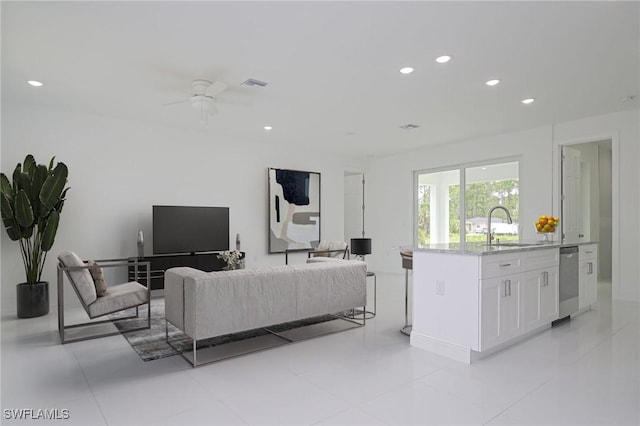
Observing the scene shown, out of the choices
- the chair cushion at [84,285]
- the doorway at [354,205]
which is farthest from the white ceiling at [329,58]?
the doorway at [354,205]

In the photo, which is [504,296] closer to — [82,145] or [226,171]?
[226,171]

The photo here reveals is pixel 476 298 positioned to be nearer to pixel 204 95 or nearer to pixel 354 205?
pixel 204 95

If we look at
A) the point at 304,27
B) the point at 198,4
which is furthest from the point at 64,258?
the point at 304,27

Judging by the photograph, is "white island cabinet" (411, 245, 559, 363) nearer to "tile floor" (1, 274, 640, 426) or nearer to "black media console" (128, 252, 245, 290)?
"tile floor" (1, 274, 640, 426)

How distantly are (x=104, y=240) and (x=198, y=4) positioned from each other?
422 cm

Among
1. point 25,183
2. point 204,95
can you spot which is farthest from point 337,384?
point 25,183

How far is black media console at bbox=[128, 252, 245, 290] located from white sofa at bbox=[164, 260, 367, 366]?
7.43 ft

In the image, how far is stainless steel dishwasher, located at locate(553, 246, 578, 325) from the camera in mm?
4215

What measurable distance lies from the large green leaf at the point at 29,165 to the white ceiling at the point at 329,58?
0.78 meters

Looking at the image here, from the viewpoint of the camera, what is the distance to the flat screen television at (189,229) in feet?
19.0

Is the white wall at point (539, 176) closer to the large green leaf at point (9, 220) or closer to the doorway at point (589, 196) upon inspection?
the doorway at point (589, 196)

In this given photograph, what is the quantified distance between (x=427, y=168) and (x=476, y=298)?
5.36 meters

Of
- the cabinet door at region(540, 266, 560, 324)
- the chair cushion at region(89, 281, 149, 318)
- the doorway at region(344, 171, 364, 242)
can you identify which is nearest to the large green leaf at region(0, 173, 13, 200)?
the chair cushion at region(89, 281, 149, 318)

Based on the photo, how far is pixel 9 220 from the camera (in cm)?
448
